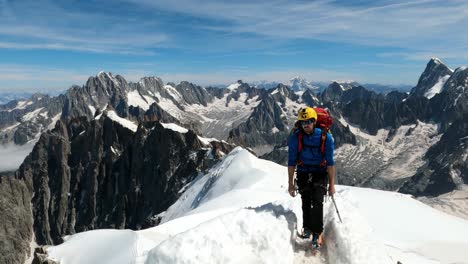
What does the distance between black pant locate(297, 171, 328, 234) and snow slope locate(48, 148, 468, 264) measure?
575mm

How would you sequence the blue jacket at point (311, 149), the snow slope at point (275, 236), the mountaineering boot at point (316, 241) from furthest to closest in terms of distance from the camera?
1. the blue jacket at point (311, 149)
2. the mountaineering boot at point (316, 241)
3. the snow slope at point (275, 236)

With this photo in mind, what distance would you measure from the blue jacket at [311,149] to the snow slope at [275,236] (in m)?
2.09

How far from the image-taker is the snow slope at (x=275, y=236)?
1292cm

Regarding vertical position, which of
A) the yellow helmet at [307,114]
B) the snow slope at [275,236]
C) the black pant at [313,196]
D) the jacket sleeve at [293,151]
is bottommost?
the snow slope at [275,236]

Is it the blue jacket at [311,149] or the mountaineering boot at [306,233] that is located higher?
the blue jacket at [311,149]

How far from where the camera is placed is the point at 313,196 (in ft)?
49.5

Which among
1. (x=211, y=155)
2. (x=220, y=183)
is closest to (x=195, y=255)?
(x=220, y=183)

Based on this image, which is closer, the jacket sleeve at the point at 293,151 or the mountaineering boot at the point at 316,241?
the mountaineering boot at the point at 316,241

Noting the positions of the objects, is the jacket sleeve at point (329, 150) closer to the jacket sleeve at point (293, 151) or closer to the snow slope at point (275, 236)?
the jacket sleeve at point (293, 151)

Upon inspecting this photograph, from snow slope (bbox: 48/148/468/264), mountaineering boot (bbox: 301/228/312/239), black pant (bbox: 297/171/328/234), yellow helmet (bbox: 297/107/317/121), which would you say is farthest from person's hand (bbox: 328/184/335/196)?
yellow helmet (bbox: 297/107/317/121)

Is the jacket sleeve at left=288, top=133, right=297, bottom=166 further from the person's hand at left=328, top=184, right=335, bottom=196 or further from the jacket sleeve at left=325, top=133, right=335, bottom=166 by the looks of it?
the person's hand at left=328, top=184, right=335, bottom=196

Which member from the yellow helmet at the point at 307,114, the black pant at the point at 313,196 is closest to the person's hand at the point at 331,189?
the black pant at the point at 313,196

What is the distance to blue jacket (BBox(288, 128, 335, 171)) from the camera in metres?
14.8

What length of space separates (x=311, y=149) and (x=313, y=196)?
5.74 feet
